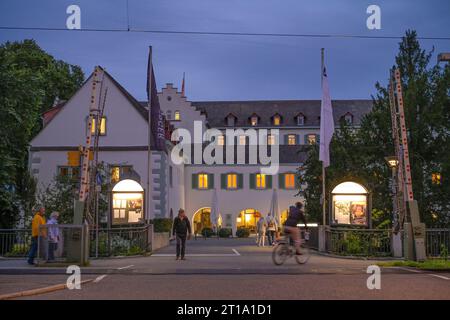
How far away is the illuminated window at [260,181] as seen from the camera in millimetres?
61812

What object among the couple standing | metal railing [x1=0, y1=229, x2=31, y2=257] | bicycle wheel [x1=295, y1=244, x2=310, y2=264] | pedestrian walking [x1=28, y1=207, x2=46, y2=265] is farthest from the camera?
the couple standing

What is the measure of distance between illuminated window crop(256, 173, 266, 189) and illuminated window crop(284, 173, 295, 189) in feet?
6.45

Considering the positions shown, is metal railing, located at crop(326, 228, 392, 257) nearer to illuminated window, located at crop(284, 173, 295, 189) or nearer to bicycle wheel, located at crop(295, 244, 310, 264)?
bicycle wheel, located at crop(295, 244, 310, 264)

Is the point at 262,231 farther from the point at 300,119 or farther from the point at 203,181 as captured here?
the point at 300,119

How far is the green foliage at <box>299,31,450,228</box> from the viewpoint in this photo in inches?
1324

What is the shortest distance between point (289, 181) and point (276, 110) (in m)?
18.8

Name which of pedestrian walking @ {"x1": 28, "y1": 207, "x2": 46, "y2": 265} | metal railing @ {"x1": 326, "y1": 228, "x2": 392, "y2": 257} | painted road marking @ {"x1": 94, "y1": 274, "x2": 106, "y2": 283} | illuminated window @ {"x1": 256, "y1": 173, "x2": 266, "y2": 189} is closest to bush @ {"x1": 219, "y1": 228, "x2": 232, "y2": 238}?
illuminated window @ {"x1": 256, "y1": 173, "x2": 266, "y2": 189}

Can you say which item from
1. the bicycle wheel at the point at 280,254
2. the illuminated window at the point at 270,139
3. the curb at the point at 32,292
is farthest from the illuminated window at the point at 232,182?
the curb at the point at 32,292

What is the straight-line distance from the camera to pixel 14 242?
25.7m

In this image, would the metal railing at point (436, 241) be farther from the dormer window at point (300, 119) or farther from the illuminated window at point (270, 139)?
the dormer window at point (300, 119)

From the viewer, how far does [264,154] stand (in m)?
64.8

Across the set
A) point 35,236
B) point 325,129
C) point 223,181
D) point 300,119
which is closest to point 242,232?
point 223,181
